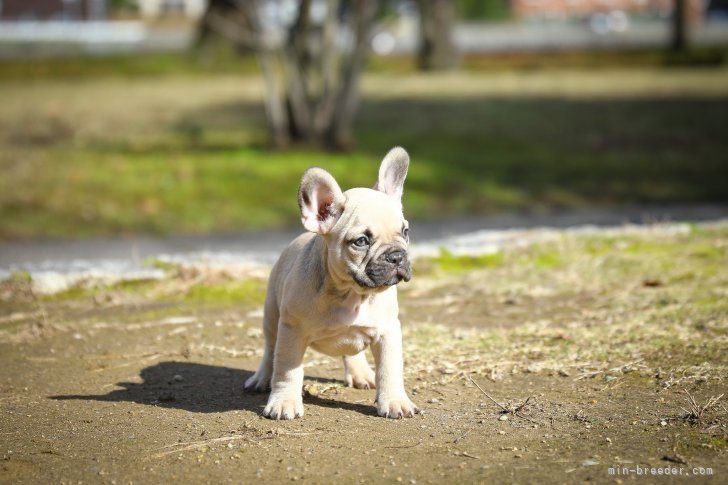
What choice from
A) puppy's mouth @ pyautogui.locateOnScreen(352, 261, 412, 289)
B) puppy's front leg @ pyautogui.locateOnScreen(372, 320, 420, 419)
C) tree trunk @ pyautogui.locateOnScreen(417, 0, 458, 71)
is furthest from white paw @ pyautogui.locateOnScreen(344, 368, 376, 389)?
tree trunk @ pyautogui.locateOnScreen(417, 0, 458, 71)

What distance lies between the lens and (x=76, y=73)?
1441 inches

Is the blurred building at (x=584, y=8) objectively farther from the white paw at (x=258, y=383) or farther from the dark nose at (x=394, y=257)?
the dark nose at (x=394, y=257)

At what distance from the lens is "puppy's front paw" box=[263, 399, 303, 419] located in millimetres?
5801

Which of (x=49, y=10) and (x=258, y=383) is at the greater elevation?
(x=258, y=383)

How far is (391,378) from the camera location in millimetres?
5863

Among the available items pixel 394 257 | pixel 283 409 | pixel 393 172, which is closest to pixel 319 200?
pixel 393 172

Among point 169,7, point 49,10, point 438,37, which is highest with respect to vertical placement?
point 438,37

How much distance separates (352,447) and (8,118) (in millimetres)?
18863

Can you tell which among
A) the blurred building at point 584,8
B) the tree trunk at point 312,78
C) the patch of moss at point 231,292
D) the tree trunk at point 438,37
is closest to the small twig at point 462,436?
the patch of moss at point 231,292

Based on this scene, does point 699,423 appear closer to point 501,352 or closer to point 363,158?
point 501,352

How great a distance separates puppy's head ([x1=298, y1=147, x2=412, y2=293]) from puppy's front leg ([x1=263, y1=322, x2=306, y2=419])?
446 millimetres

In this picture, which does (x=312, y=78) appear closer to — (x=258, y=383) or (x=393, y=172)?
(x=258, y=383)

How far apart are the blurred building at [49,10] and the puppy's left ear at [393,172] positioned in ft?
240

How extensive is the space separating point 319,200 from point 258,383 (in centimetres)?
147
